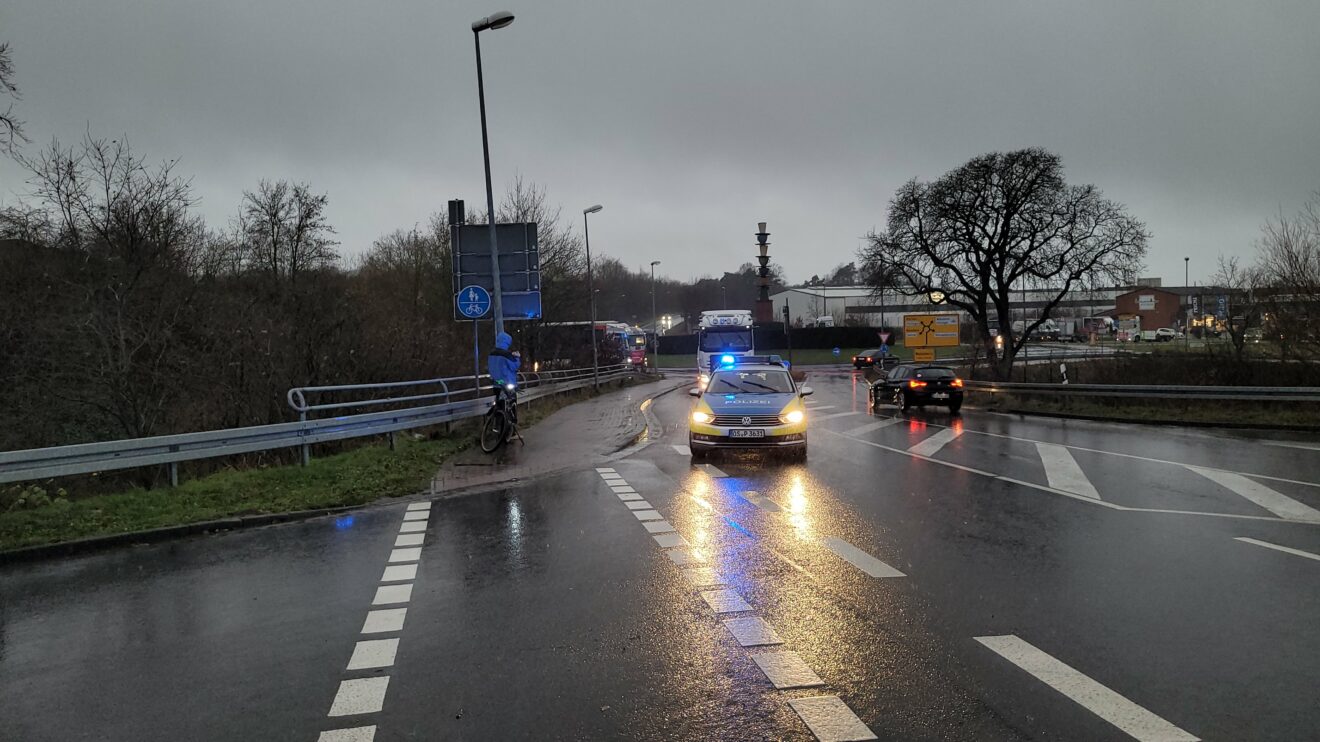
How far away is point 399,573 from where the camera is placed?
669 centimetres

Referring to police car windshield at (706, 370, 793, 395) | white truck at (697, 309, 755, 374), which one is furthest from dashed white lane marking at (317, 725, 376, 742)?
white truck at (697, 309, 755, 374)

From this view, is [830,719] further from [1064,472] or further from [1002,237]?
[1002,237]

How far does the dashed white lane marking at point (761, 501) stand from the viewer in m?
9.25

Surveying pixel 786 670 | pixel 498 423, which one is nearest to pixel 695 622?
pixel 786 670

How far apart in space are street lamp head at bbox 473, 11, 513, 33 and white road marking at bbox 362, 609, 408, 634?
14287 mm

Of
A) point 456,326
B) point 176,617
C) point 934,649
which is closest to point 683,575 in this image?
point 934,649

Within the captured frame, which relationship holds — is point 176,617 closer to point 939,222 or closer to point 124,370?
point 124,370

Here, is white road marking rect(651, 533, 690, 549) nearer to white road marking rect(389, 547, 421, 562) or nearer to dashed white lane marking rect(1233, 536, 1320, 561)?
white road marking rect(389, 547, 421, 562)

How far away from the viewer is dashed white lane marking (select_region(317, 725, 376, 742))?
3.62 metres

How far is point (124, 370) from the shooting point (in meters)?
15.3

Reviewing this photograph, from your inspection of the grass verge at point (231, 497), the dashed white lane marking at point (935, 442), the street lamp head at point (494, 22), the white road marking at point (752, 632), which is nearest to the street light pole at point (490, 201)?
the street lamp head at point (494, 22)

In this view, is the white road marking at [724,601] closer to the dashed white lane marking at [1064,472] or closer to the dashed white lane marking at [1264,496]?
the dashed white lane marking at [1064,472]

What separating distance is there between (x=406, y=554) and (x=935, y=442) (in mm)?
12116

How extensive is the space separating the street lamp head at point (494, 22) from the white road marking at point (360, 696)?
15.3 m
